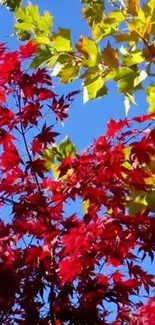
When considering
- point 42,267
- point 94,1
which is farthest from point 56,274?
point 94,1

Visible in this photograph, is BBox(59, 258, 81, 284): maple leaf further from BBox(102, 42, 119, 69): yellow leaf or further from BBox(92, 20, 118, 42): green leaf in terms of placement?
BBox(92, 20, 118, 42): green leaf

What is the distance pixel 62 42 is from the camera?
2.42m

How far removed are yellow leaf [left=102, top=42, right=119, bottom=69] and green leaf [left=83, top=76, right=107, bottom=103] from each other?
0.27 ft

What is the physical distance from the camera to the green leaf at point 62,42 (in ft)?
7.91

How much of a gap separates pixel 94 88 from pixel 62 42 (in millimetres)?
229

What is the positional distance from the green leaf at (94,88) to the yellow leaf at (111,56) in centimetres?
8

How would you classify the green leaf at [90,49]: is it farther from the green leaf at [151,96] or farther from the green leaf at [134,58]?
the green leaf at [151,96]

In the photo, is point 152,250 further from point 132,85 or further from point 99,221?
point 132,85

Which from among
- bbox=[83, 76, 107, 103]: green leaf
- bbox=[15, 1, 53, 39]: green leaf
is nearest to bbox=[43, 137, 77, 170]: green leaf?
bbox=[83, 76, 107, 103]: green leaf

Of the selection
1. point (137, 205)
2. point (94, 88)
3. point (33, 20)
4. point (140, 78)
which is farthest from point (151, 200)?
point (33, 20)

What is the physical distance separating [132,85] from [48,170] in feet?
1.72

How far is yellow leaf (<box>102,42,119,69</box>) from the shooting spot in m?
2.29

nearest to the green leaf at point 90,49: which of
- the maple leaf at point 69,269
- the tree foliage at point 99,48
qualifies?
the tree foliage at point 99,48

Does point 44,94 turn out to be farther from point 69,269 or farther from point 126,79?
point 69,269
